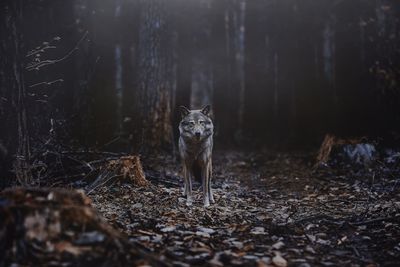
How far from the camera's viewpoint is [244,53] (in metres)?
21.4

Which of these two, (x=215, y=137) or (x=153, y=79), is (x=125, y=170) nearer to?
(x=153, y=79)

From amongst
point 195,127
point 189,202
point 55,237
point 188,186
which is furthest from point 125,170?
point 55,237

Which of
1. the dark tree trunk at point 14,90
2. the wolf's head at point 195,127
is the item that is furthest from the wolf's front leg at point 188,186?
the dark tree trunk at point 14,90

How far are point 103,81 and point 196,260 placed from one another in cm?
1402

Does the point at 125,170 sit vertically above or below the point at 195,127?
below

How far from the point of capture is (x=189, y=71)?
2039cm

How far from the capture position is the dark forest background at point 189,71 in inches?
294

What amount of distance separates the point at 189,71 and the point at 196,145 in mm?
13880

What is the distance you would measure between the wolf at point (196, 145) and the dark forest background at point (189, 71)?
171cm

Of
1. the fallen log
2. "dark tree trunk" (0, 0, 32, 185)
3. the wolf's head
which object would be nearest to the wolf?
the wolf's head

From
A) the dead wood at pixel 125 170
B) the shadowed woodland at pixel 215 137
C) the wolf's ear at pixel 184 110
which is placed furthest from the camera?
the dead wood at pixel 125 170

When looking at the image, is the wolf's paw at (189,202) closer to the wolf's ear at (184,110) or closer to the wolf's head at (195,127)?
the wolf's head at (195,127)

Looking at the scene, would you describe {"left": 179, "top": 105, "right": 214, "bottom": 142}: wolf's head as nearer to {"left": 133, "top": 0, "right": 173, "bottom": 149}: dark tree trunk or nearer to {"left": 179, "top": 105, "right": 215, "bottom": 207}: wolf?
{"left": 179, "top": 105, "right": 215, "bottom": 207}: wolf

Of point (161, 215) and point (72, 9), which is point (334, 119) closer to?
point (72, 9)
